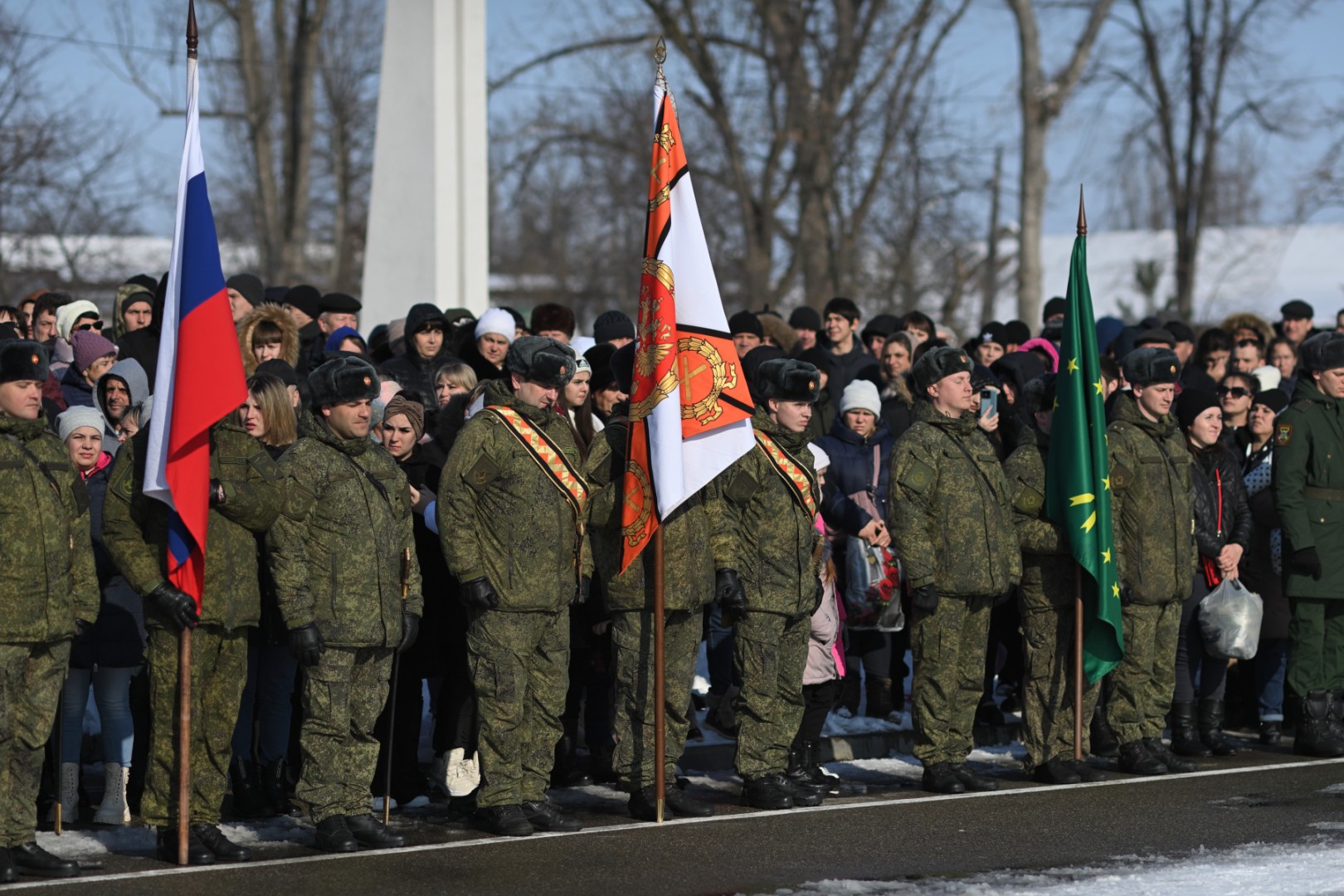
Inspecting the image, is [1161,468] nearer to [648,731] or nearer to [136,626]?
[648,731]

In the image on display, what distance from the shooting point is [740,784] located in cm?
942

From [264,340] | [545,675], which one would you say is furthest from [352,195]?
[545,675]

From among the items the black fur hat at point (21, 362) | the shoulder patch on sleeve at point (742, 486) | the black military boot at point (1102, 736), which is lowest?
the black military boot at point (1102, 736)

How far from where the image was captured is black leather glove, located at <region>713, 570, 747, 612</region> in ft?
28.2

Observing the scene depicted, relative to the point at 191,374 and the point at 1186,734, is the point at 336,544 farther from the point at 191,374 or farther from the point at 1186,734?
the point at 1186,734

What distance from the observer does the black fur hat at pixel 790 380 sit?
29.2 ft

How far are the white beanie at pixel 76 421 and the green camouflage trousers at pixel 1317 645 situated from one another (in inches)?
253

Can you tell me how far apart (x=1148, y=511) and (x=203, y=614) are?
4.88 meters

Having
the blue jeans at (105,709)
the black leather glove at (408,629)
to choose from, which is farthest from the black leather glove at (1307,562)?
the blue jeans at (105,709)

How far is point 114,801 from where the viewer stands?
8.18 meters

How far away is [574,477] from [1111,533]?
9.69 feet

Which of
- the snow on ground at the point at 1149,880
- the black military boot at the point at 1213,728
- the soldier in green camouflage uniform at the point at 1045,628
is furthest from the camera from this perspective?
the black military boot at the point at 1213,728

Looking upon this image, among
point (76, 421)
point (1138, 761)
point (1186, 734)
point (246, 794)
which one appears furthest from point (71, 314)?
point (1186, 734)

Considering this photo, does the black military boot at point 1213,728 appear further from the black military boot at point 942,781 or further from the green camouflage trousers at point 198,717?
the green camouflage trousers at point 198,717
